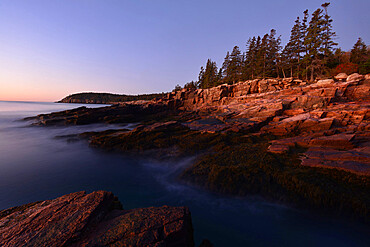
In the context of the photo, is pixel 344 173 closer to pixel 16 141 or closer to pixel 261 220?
pixel 261 220

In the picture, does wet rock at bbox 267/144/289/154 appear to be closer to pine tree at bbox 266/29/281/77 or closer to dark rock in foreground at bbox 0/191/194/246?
dark rock in foreground at bbox 0/191/194/246

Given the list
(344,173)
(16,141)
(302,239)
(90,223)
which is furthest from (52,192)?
(16,141)

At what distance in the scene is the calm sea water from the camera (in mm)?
4637

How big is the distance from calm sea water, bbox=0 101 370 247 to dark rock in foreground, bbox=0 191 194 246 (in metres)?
2.46

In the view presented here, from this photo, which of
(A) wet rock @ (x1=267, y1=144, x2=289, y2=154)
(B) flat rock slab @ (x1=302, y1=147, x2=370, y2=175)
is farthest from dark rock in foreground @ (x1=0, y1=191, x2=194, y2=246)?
(A) wet rock @ (x1=267, y1=144, x2=289, y2=154)

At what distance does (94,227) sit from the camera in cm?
319

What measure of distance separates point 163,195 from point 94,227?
4.03 m

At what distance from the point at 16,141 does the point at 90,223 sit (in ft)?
70.1

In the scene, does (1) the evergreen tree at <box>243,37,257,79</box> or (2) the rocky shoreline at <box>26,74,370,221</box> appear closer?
(2) the rocky shoreline at <box>26,74,370,221</box>

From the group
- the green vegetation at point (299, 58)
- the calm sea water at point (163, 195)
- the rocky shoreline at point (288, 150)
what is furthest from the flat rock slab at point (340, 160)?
the green vegetation at point (299, 58)

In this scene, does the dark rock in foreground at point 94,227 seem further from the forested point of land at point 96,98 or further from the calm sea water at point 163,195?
the forested point of land at point 96,98

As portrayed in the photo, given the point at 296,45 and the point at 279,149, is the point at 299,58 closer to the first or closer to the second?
the point at 296,45

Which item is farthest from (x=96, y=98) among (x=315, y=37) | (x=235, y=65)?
(x=315, y=37)

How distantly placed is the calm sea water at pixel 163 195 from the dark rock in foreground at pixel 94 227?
246 cm
